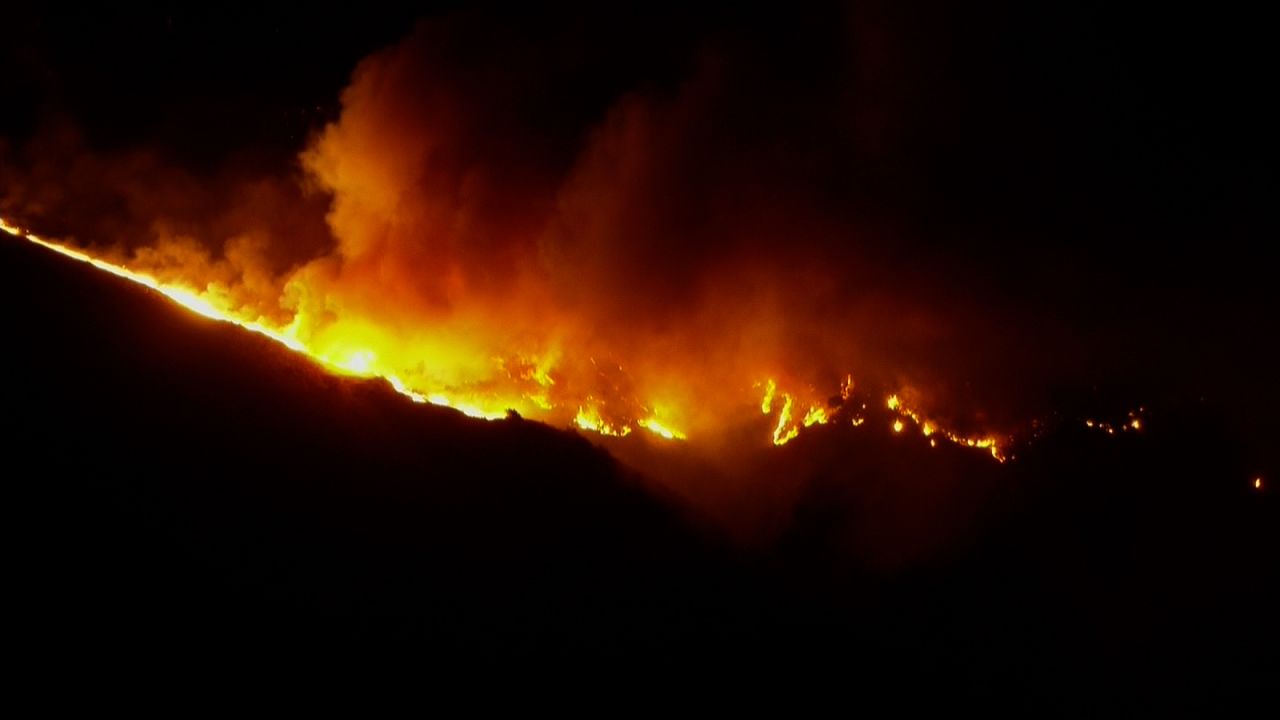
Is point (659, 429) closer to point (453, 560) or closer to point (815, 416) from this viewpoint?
point (815, 416)

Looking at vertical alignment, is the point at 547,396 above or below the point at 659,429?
below

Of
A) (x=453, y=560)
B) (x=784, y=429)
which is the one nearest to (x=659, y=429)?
(x=784, y=429)

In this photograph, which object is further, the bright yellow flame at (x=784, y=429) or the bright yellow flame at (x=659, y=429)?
the bright yellow flame at (x=784, y=429)

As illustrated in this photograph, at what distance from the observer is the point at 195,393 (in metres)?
11.1

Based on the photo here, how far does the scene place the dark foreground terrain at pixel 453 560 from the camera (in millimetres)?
8242

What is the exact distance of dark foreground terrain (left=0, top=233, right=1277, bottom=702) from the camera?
8.24m

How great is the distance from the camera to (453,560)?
35.4ft

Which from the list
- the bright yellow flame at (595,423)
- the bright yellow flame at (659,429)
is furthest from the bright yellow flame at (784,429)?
the bright yellow flame at (595,423)

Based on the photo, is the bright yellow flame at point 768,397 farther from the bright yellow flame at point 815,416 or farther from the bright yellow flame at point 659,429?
the bright yellow flame at point 659,429

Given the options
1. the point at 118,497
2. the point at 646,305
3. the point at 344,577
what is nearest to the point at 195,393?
the point at 118,497

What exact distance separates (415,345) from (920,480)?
13.0 meters

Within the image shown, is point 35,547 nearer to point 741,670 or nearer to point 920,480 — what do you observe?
point 741,670

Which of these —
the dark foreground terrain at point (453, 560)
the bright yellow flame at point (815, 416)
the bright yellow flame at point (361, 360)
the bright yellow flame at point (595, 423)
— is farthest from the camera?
the bright yellow flame at point (815, 416)

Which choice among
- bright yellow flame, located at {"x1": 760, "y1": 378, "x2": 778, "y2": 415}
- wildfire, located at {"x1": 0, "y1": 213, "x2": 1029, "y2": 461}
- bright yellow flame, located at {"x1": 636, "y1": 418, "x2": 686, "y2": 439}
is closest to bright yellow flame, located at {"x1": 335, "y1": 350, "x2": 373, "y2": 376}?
wildfire, located at {"x1": 0, "y1": 213, "x2": 1029, "y2": 461}
